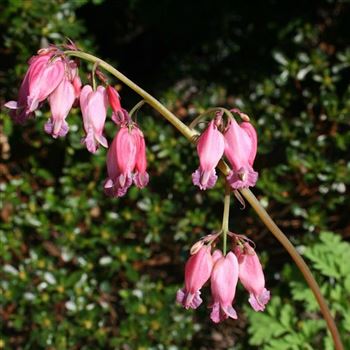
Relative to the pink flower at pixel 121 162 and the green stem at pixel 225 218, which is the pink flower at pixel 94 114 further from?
the green stem at pixel 225 218

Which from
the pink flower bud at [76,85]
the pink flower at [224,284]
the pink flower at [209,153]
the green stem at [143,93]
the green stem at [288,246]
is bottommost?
the pink flower at [224,284]

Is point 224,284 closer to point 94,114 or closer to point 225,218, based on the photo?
point 225,218

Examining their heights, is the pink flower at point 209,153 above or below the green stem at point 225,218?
above

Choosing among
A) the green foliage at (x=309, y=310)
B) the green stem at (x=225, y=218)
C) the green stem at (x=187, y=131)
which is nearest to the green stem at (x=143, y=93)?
the green stem at (x=187, y=131)

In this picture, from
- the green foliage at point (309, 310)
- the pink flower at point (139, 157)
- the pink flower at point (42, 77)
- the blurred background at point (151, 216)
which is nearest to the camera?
the pink flower at point (42, 77)

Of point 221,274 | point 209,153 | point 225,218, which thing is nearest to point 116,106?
point 209,153

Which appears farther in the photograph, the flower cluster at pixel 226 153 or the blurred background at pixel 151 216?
the blurred background at pixel 151 216

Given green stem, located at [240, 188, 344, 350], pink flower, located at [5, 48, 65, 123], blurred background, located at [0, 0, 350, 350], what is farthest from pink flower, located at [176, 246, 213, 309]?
blurred background, located at [0, 0, 350, 350]
